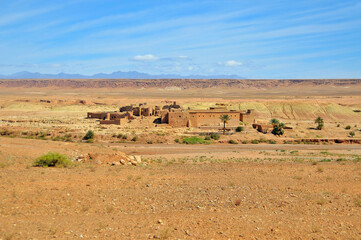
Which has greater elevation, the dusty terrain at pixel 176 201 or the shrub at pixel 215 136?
the dusty terrain at pixel 176 201

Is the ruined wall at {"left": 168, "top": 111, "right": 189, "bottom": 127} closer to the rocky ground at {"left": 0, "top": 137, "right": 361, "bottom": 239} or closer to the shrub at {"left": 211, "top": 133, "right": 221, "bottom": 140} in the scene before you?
the shrub at {"left": 211, "top": 133, "right": 221, "bottom": 140}

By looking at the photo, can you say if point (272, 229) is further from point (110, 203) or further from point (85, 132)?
point (85, 132)

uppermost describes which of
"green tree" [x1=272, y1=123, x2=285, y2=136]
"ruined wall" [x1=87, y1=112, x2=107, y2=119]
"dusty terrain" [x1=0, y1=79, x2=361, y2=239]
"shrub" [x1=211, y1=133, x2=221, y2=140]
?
"dusty terrain" [x1=0, y1=79, x2=361, y2=239]

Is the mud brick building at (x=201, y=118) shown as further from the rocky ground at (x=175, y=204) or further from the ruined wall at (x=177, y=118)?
the rocky ground at (x=175, y=204)

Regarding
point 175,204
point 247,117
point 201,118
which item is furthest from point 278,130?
point 175,204

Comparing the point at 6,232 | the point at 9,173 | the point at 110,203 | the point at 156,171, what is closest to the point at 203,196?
the point at 110,203

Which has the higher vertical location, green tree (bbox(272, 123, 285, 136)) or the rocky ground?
the rocky ground

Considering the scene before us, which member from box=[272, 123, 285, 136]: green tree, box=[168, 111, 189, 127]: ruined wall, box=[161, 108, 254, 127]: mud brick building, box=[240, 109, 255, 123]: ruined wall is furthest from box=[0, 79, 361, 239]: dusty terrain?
box=[240, 109, 255, 123]: ruined wall

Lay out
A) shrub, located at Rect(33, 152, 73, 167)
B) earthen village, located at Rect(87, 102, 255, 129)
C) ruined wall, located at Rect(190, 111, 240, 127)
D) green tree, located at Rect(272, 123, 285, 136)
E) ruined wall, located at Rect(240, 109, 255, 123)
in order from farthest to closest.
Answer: ruined wall, located at Rect(240, 109, 255, 123)
ruined wall, located at Rect(190, 111, 240, 127)
earthen village, located at Rect(87, 102, 255, 129)
green tree, located at Rect(272, 123, 285, 136)
shrub, located at Rect(33, 152, 73, 167)

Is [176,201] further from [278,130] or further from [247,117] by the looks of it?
[247,117]

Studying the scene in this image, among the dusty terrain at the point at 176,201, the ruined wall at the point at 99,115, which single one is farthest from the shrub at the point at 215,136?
the ruined wall at the point at 99,115

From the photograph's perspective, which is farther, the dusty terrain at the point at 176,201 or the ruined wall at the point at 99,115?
the ruined wall at the point at 99,115

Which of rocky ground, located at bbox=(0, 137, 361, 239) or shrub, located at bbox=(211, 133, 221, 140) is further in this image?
shrub, located at bbox=(211, 133, 221, 140)

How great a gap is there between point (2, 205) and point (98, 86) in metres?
187
